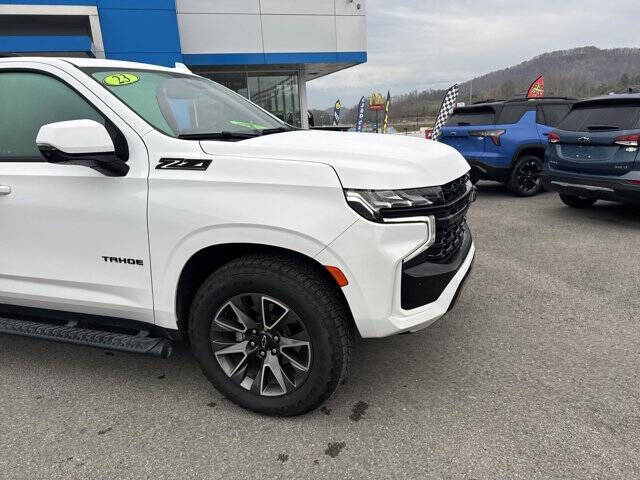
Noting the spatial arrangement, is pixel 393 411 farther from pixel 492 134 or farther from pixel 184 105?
pixel 492 134

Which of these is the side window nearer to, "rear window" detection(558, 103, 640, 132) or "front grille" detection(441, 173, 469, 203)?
"front grille" detection(441, 173, 469, 203)

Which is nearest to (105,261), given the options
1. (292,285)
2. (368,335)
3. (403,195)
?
(292,285)

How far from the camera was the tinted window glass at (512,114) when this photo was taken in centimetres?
826

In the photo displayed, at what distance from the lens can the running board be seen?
8.27 ft

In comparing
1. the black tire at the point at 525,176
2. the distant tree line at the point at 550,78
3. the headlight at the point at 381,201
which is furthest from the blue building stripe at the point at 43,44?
the distant tree line at the point at 550,78

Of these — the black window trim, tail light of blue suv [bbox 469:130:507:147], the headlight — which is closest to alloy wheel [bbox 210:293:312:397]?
the headlight

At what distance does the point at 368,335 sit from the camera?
2.27 metres

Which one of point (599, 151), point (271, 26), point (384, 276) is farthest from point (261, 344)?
point (271, 26)

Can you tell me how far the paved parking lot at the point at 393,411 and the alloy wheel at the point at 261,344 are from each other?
21 cm

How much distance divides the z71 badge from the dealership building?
1330cm

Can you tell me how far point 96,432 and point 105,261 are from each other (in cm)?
90

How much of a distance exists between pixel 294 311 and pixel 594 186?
5.32m

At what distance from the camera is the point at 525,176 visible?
8344 mm

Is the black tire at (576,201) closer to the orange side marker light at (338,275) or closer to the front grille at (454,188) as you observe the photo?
the front grille at (454,188)
